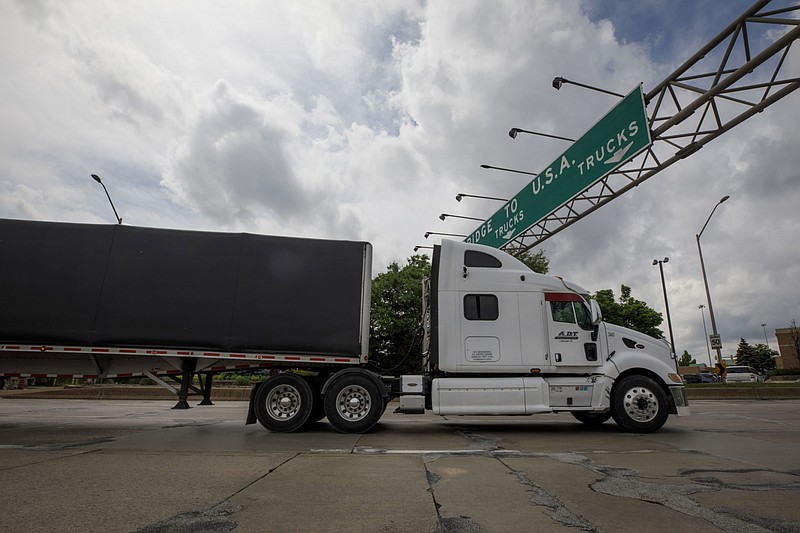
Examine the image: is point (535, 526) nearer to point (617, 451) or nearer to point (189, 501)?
point (189, 501)

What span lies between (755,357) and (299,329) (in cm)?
9262

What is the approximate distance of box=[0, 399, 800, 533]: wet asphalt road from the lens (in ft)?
11.6

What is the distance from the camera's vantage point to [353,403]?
8.74 meters

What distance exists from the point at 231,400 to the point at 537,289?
1762 centimetres

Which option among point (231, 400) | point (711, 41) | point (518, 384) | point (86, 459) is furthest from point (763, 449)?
point (231, 400)

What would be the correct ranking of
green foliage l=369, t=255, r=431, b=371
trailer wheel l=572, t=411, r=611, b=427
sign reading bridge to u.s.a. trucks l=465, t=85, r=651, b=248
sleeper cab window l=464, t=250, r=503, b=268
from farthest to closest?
green foliage l=369, t=255, r=431, b=371
trailer wheel l=572, t=411, r=611, b=427
sleeper cab window l=464, t=250, r=503, b=268
sign reading bridge to u.s.a. trucks l=465, t=85, r=651, b=248

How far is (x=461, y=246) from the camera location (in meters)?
9.55

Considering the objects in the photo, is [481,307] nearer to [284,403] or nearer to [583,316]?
[583,316]

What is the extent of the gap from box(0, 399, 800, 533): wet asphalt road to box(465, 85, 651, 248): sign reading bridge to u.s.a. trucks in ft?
16.0

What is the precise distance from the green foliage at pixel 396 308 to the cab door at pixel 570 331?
9.79m

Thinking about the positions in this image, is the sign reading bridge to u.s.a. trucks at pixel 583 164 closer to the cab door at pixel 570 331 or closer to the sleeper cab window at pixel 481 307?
the cab door at pixel 570 331

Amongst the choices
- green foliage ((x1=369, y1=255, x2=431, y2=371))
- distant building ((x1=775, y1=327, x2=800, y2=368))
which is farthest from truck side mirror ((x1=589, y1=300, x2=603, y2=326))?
distant building ((x1=775, y1=327, x2=800, y2=368))

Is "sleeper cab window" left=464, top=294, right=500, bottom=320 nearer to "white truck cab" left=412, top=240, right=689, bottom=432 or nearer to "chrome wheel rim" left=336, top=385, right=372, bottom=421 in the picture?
"white truck cab" left=412, top=240, right=689, bottom=432

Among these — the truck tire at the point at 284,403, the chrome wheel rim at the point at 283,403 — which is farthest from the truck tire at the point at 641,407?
the chrome wheel rim at the point at 283,403
